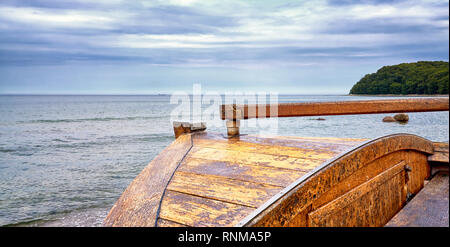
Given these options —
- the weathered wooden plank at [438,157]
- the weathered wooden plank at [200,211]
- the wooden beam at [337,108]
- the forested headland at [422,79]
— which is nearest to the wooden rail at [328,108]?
the wooden beam at [337,108]

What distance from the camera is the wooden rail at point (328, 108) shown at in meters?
2.49

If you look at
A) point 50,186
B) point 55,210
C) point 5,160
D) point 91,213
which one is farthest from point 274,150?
point 5,160

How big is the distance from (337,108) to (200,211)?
2201 millimetres

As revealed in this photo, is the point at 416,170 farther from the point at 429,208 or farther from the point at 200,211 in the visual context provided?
the point at 200,211

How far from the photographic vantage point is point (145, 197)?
6.68 feet

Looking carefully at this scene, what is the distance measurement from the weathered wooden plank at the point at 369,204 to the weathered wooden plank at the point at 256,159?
1.43ft

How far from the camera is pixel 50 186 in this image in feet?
32.3

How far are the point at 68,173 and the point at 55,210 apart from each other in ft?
13.3

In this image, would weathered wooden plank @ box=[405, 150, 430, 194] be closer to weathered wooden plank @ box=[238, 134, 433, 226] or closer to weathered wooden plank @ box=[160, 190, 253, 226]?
weathered wooden plank @ box=[238, 134, 433, 226]

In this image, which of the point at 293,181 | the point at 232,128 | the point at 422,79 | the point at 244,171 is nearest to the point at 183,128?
the point at 232,128

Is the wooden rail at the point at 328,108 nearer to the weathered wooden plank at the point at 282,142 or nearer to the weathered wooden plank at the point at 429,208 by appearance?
the weathered wooden plank at the point at 282,142

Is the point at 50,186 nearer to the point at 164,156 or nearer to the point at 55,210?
the point at 55,210

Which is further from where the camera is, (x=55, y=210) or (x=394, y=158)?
(x=55, y=210)
